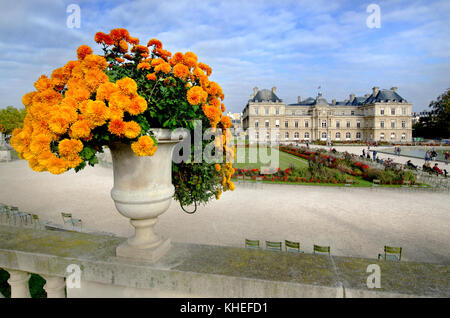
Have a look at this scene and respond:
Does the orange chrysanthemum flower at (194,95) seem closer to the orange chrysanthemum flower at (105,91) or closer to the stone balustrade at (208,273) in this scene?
the orange chrysanthemum flower at (105,91)

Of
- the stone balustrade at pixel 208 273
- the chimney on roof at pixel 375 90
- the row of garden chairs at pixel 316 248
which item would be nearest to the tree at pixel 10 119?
the row of garden chairs at pixel 316 248

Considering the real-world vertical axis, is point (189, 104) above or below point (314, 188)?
above

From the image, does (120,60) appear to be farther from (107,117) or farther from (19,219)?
(19,219)

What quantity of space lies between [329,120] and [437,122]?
65.0 feet

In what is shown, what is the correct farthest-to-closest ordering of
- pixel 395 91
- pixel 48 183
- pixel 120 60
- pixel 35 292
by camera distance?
pixel 395 91 < pixel 48 183 < pixel 35 292 < pixel 120 60

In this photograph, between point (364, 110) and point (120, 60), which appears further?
point (364, 110)

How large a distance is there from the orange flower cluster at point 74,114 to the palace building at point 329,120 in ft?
188

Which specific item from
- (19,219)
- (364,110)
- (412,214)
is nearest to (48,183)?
(19,219)

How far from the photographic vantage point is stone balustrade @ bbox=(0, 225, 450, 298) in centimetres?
144

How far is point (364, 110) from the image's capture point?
216 ft

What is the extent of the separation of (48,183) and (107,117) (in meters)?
13.7

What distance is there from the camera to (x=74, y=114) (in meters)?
1.45

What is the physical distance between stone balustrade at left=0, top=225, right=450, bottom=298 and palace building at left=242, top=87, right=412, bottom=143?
57.1 meters
